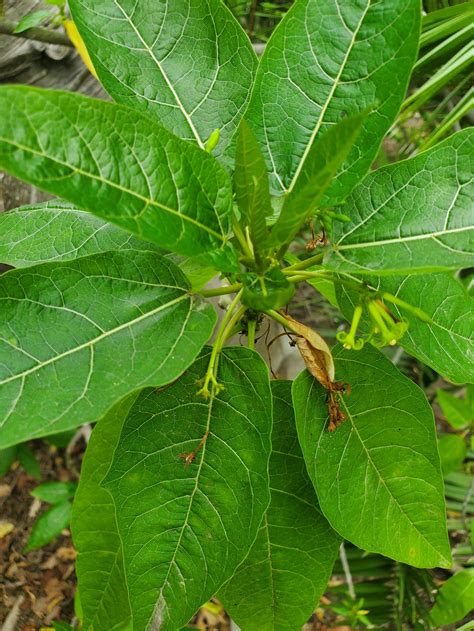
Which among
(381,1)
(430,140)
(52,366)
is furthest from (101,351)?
(430,140)

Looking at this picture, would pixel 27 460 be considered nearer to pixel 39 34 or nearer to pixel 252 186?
pixel 39 34

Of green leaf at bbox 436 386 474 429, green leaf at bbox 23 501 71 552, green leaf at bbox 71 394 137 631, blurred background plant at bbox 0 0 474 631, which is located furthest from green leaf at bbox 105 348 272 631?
green leaf at bbox 23 501 71 552

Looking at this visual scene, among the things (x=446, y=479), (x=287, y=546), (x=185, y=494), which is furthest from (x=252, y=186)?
(x=446, y=479)

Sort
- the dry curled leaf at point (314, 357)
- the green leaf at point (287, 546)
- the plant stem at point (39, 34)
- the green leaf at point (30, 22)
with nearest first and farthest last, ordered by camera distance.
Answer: the dry curled leaf at point (314, 357), the green leaf at point (287, 546), the green leaf at point (30, 22), the plant stem at point (39, 34)

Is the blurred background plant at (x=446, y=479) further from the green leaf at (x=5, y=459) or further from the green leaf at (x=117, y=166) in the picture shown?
the green leaf at (x=117, y=166)

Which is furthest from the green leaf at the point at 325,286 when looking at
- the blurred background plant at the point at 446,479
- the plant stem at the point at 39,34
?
Result: the plant stem at the point at 39,34

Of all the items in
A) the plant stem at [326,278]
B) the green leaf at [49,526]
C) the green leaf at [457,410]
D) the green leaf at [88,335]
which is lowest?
the green leaf at [457,410]

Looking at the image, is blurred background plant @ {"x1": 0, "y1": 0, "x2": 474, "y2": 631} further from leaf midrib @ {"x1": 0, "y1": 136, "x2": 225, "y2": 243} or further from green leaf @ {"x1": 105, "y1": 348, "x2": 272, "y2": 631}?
leaf midrib @ {"x1": 0, "y1": 136, "x2": 225, "y2": 243}
